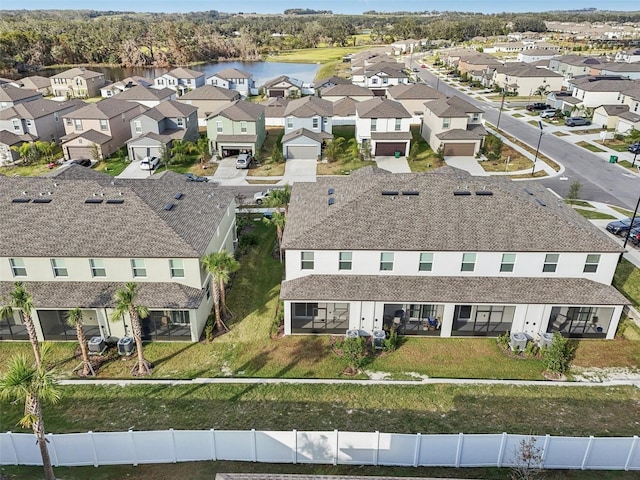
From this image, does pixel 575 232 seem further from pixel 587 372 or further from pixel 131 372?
pixel 131 372

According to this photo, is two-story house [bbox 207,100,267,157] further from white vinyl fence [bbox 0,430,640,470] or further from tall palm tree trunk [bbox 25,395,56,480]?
tall palm tree trunk [bbox 25,395,56,480]

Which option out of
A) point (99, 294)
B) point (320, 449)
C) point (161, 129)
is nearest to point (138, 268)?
point (99, 294)

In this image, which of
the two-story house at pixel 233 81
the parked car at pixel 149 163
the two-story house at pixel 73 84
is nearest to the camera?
the parked car at pixel 149 163

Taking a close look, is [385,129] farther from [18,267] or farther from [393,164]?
[18,267]

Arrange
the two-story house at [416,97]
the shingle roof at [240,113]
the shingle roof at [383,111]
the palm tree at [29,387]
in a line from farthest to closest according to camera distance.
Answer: the two-story house at [416,97] → the shingle roof at [383,111] → the shingle roof at [240,113] → the palm tree at [29,387]

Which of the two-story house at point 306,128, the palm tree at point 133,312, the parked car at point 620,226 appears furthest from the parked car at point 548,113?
the palm tree at point 133,312

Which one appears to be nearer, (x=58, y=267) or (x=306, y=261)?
(x=58, y=267)

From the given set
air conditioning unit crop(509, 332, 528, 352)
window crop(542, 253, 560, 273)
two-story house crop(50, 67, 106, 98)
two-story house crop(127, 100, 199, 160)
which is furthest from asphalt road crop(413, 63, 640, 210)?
two-story house crop(50, 67, 106, 98)

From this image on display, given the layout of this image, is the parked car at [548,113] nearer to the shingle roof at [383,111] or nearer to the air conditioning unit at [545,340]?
the shingle roof at [383,111]
